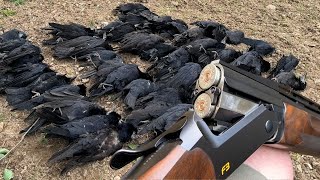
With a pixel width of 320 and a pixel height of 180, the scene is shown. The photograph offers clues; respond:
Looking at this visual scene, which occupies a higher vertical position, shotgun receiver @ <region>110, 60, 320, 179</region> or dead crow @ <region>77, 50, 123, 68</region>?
shotgun receiver @ <region>110, 60, 320, 179</region>

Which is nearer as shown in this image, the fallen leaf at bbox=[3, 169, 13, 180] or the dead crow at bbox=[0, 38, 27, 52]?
the fallen leaf at bbox=[3, 169, 13, 180]

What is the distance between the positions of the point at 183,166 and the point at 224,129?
28cm

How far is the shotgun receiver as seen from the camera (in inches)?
59.1

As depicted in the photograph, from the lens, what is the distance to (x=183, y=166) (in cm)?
148

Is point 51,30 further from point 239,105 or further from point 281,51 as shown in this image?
point 239,105

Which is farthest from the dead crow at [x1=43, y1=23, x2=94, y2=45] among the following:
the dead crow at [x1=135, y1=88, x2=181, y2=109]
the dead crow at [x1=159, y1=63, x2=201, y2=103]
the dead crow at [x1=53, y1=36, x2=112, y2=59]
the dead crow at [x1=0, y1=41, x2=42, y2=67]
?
the dead crow at [x1=135, y1=88, x2=181, y2=109]

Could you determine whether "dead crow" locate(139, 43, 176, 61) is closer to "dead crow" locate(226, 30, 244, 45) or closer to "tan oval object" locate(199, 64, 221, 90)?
"dead crow" locate(226, 30, 244, 45)

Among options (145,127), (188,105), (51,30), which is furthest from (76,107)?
(51,30)

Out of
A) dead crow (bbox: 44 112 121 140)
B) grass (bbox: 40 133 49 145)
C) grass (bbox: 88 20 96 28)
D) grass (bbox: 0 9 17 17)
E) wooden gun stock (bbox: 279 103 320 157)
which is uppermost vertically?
wooden gun stock (bbox: 279 103 320 157)

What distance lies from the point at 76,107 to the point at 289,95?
2.54 m

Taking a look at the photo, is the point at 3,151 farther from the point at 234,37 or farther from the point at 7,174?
the point at 234,37

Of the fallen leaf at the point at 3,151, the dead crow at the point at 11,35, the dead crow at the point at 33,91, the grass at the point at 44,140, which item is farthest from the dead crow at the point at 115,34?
the fallen leaf at the point at 3,151

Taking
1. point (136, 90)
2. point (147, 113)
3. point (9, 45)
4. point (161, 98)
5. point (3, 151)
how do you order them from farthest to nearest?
point (9, 45)
point (136, 90)
point (161, 98)
point (147, 113)
point (3, 151)

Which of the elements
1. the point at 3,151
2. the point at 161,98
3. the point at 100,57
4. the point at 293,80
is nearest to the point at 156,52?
the point at 100,57
